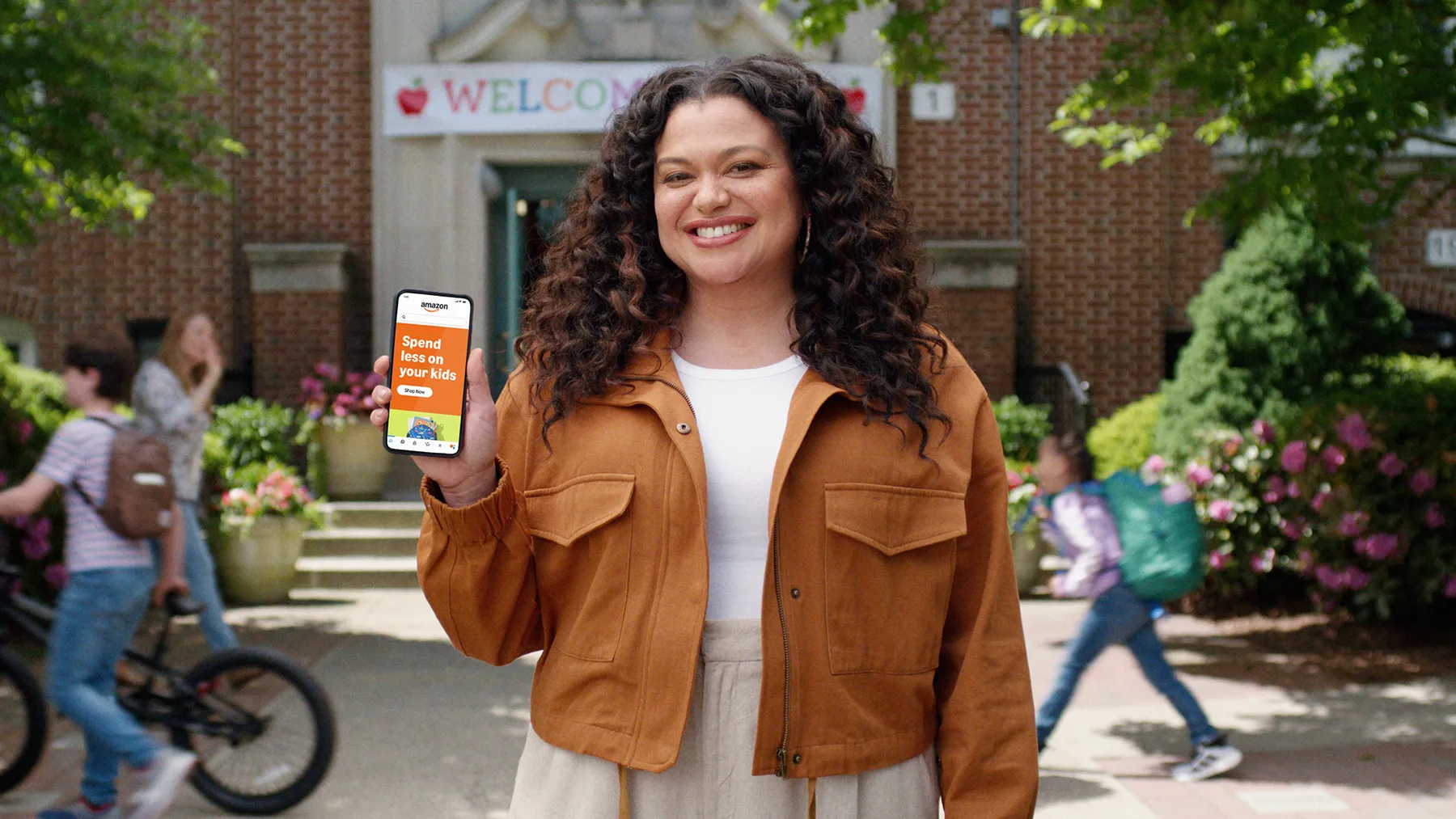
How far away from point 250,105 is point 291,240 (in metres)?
1.30

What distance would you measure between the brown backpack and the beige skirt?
3.08 meters

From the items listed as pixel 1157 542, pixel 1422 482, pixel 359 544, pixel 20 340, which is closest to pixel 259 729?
pixel 1157 542

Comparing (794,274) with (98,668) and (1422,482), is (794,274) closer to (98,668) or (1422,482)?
(98,668)

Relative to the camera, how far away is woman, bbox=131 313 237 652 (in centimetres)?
612

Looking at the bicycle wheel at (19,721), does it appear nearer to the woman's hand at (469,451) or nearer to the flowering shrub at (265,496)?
the woman's hand at (469,451)

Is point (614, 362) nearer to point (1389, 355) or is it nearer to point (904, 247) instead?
point (904, 247)

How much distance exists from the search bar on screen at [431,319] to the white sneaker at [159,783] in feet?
10.3

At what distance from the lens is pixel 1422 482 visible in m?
7.48

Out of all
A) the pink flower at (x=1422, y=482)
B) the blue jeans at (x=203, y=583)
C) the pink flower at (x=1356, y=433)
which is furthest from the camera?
the pink flower at (x=1356, y=433)

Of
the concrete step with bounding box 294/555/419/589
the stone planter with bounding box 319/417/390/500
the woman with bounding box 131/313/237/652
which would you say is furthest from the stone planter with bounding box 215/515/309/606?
the woman with bounding box 131/313/237/652

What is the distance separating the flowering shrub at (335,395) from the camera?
1122cm

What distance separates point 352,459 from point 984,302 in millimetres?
5802

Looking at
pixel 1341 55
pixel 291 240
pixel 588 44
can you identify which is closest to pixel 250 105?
pixel 291 240

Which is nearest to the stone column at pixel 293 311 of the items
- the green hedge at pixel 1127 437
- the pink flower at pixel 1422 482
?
the green hedge at pixel 1127 437
